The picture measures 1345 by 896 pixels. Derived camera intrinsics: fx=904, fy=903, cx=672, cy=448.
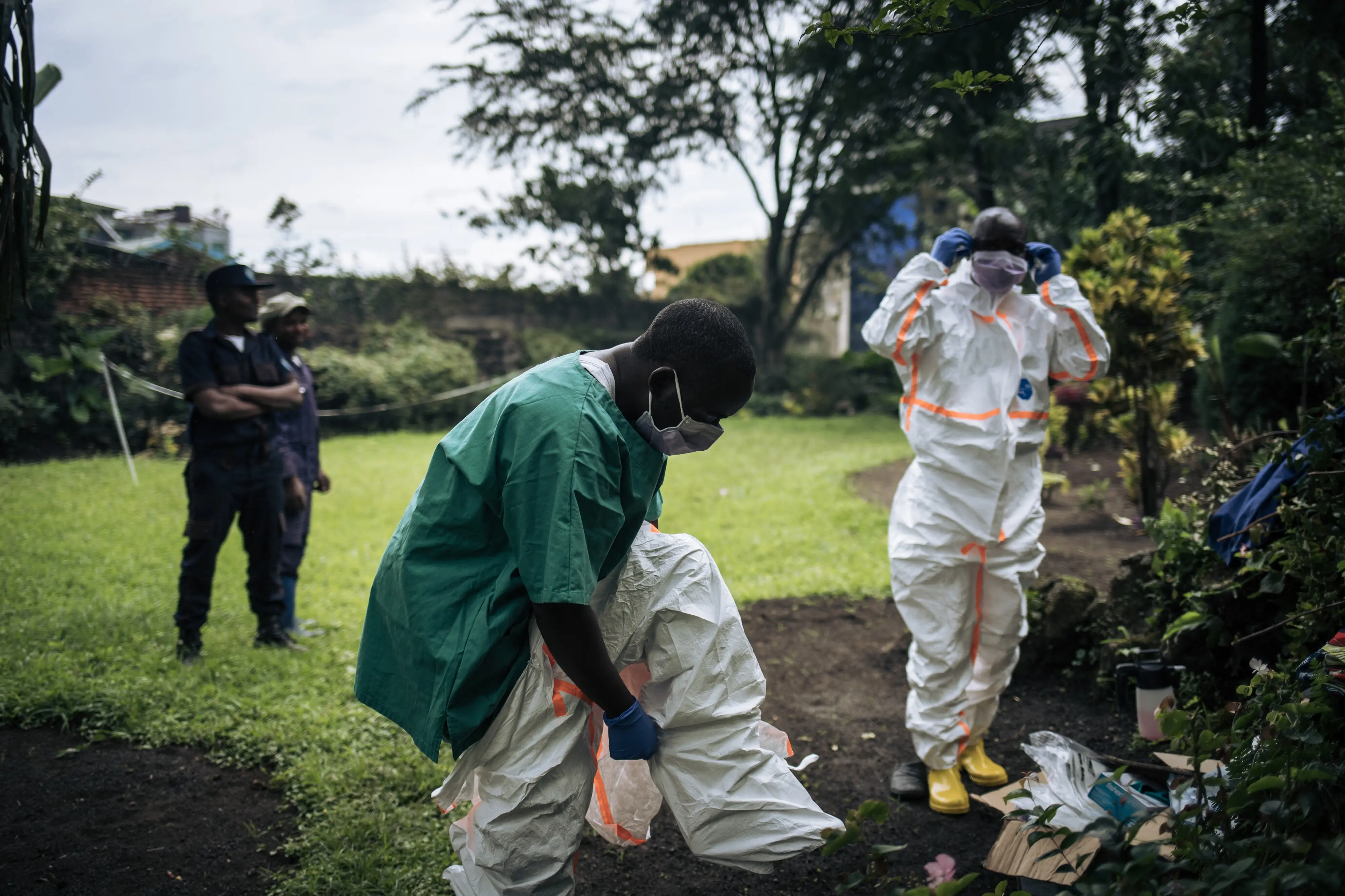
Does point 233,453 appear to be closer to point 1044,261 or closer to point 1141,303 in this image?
point 1044,261

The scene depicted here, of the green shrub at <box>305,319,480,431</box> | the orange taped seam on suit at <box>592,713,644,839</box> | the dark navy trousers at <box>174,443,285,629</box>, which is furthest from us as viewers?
the green shrub at <box>305,319,480,431</box>

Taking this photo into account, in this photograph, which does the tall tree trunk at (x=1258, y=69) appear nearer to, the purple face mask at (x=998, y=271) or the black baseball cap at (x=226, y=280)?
the purple face mask at (x=998, y=271)

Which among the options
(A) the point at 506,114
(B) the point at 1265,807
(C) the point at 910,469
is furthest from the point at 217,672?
(A) the point at 506,114

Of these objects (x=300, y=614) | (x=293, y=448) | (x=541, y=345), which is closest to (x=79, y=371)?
(x=541, y=345)

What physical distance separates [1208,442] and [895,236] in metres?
12.0

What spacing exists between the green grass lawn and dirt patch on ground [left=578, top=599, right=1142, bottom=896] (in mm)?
527

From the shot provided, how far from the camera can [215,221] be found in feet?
48.8

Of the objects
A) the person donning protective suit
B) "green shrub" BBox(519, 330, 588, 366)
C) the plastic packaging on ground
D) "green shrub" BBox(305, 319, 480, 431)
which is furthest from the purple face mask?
"green shrub" BBox(519, 330, 588, 366)

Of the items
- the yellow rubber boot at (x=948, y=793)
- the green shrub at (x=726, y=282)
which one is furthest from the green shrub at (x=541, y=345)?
the yellow rubber boot at (x=948, y=793)

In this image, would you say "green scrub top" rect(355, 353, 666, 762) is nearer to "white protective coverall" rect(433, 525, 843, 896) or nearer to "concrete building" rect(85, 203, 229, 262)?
"white protective coverall" rect(433, 525, 843, 896)

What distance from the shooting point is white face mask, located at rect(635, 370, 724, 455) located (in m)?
1.95

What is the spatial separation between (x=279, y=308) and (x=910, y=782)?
165 inches

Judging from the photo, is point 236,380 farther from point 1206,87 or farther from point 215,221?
point 215,221

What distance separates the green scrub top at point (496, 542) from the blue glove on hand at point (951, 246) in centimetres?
188
